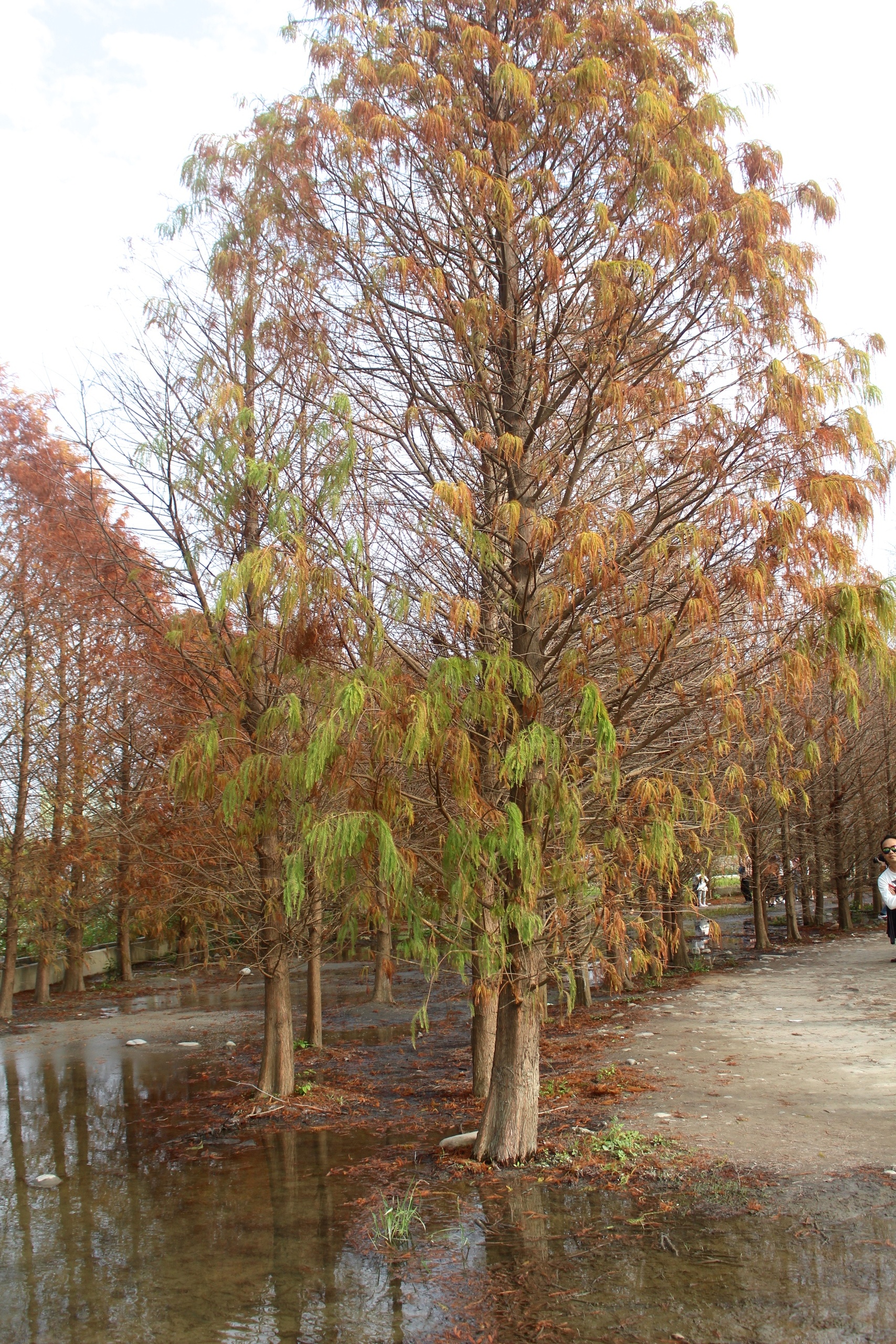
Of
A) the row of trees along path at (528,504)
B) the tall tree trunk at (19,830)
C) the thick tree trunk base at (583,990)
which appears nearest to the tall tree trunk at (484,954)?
the row of trees along path at (528,504)

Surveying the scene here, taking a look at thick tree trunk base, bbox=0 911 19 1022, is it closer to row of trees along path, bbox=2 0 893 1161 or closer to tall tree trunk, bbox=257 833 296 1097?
tall tree trunk, bbox=257 833 296 1097

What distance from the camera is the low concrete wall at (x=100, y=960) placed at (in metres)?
22.7

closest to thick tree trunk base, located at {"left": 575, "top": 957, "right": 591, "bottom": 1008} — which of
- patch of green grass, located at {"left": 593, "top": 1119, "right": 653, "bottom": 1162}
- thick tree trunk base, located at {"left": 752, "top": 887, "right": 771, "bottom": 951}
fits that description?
patch of green grass, located at {"left": 593, "top": 1119, "right": 653, "bottom": 1162}

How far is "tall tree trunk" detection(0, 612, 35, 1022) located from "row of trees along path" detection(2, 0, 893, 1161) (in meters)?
11.9

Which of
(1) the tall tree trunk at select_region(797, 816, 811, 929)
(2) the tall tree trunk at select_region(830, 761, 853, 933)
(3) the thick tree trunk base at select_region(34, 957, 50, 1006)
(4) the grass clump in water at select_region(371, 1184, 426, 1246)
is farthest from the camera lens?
(1) the tall tree trunk at select_region(797, 816, 811, 929)

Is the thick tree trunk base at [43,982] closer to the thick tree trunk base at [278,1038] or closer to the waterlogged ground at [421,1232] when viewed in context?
the waterlogged ground at [421,1232]

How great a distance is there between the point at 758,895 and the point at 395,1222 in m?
15.0

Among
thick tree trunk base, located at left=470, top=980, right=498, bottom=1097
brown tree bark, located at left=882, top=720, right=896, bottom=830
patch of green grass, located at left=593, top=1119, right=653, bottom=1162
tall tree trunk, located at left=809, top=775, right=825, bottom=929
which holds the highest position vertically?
brown tree bark, located at left=882, top=720, right=896, bottom=830

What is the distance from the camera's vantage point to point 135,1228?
17.8 ft

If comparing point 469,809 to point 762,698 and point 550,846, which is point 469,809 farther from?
point 762,698

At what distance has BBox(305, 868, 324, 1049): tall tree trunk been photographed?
8633mm

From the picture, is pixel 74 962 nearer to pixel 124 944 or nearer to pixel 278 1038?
pixel 124 944

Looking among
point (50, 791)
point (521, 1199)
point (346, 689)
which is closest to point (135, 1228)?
point (521, 1199)

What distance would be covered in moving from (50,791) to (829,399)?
56.3 ft
